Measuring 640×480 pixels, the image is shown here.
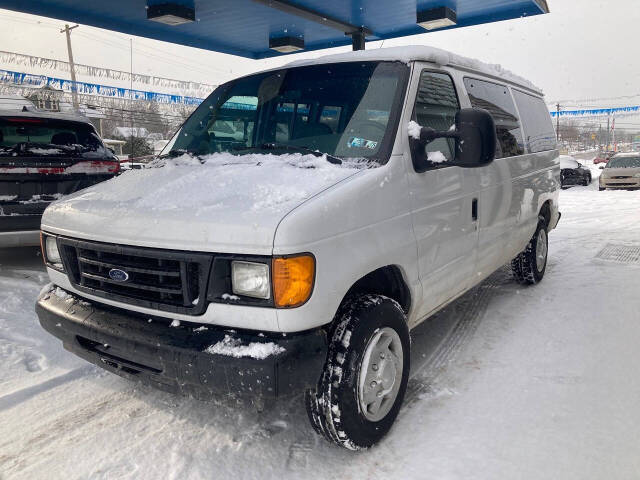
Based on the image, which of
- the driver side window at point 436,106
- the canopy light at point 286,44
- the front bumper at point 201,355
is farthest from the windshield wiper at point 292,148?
the canopy light at point 286,44

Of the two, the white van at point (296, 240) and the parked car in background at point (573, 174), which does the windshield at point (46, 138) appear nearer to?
the white van at point (296, 240)

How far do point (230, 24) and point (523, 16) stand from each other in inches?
198

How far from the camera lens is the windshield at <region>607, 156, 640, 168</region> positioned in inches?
744

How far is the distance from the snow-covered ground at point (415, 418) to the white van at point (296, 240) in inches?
11.8

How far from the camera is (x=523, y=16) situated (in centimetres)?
838

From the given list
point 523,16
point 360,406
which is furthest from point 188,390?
point 523,16

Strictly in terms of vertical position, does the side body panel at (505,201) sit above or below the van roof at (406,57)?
below

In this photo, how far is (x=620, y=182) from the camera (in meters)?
18.5

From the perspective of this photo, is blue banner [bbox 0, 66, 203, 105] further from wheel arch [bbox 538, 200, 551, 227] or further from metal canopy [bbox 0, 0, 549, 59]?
wheel arch [bbox 538, 200, 551, 227]

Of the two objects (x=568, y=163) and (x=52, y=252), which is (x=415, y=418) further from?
(x=568, y=163)

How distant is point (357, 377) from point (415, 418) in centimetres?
73

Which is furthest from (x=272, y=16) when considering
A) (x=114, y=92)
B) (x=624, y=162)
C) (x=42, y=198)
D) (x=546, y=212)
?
(x=624, y=162)

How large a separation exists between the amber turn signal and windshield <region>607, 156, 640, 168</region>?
2074cm

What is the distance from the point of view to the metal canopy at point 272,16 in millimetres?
7461
